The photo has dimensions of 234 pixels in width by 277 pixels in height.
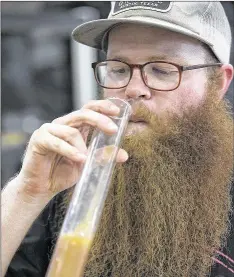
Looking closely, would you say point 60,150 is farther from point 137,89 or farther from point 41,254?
point 41,254

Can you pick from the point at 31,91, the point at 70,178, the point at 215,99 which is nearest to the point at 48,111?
the point at 31,91

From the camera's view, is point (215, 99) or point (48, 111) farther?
point (48, 111)

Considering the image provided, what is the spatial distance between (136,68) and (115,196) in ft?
1.07

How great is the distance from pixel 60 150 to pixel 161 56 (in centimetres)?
52

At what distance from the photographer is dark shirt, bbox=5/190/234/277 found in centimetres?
138

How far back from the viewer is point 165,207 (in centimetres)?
142

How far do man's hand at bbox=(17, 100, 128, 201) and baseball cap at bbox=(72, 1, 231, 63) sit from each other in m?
0.42

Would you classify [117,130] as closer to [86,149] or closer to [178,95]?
[86,149]

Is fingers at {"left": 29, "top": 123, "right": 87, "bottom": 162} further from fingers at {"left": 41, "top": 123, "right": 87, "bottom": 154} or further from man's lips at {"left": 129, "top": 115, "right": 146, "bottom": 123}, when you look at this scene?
man's lips at {"left": 129, "top": 115, "right": 146, "bottom": 123}

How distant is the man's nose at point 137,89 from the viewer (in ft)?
4.54

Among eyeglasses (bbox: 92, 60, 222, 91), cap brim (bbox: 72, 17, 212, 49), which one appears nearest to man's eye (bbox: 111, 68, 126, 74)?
eyeglasses (bbox: 92, 60, 222, 91)

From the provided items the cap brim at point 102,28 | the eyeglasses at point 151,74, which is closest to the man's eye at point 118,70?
the eyeglasses at point 151,74

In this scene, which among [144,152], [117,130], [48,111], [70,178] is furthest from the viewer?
[48,111]

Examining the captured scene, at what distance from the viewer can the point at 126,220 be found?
4.64 ft
